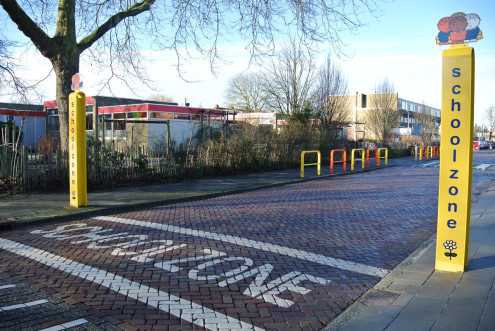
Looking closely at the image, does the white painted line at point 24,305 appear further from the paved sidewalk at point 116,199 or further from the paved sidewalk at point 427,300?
the paved sidewalk at point 116,199

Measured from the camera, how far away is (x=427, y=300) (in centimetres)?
387

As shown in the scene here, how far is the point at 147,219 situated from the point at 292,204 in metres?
3.70

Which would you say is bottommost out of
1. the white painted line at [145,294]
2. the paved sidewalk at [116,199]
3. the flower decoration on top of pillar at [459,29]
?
the white painted line at [145,294]

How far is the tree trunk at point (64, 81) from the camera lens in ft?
39.0

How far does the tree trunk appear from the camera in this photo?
11898 millimetres

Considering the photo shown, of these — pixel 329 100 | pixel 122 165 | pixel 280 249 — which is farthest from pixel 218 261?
pixel 329 100

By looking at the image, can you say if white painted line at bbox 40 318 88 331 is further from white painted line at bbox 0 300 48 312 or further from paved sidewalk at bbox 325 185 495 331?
paved sidewalk at bbox 325 185 495 331

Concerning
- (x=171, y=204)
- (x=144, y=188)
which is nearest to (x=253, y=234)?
(x=171, y=204)

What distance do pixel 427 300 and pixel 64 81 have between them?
11.5m

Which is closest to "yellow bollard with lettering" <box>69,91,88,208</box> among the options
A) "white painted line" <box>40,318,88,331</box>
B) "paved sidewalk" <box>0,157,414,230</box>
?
"paved sidewalk" <box>0,157,414,230</box>

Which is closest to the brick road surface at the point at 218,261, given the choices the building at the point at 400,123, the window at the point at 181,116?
the building at the point at 400,123

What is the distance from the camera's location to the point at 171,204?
10094 millimetres

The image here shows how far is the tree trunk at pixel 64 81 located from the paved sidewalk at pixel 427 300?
1035cm

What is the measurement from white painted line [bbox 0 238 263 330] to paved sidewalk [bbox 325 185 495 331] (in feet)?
3.23
